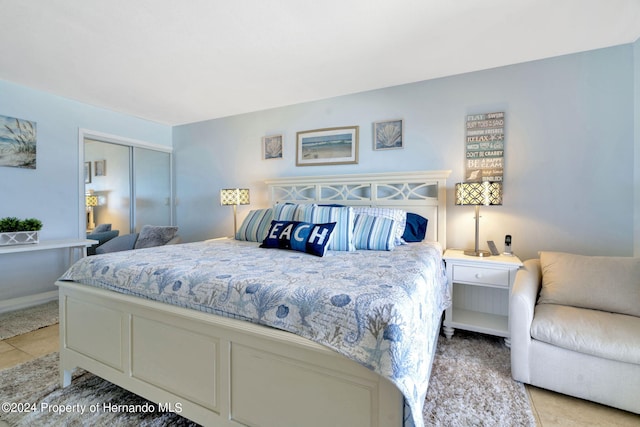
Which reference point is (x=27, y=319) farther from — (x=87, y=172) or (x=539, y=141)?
(x=539, y=141)

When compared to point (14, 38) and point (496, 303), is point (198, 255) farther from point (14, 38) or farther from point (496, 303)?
point (496, 303)

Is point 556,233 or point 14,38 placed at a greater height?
point 14,38

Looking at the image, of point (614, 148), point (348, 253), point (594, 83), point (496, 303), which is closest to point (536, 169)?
point (614, 148)

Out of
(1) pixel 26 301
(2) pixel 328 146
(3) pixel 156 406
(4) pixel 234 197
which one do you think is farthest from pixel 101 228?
(2) pixel 328 146

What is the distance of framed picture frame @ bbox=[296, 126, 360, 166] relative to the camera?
319 cm

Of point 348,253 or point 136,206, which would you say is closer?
point 348,253

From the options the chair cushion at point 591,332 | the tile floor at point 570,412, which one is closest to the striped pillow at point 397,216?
the chair cushion at point 591,332

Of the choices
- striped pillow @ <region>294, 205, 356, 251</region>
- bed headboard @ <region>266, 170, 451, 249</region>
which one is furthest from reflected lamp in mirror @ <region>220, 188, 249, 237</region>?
striped pillow @ <region>294, 205, 356, 251</region>

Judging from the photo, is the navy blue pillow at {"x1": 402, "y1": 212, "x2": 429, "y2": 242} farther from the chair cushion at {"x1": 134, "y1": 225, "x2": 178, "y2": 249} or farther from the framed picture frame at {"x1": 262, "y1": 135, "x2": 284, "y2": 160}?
the chair cushion at {"x1": 134, "y1": 225, "x2": 178, "y2": 249}

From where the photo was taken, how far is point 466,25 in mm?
1944

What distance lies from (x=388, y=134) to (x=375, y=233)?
1.29 m

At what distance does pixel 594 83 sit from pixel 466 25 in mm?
1252

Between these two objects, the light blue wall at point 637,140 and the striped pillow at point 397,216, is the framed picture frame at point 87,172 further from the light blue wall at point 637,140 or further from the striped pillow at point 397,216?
the light blue wall at point 637,140

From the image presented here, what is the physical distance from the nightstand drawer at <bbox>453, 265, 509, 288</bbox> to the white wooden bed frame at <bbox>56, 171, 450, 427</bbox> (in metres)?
1.60
